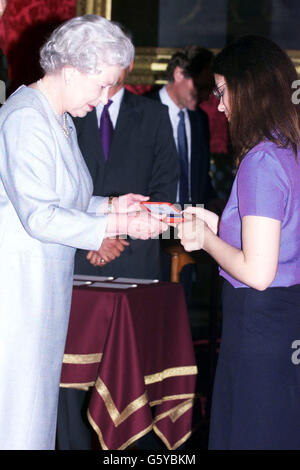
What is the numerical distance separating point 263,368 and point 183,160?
9.99 ft

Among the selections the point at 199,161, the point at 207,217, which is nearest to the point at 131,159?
the point at 207,217

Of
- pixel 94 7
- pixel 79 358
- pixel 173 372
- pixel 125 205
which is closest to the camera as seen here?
pixel 125 205

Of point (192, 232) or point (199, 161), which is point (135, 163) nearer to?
point (199, 161)

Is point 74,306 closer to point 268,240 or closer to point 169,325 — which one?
point 169,325

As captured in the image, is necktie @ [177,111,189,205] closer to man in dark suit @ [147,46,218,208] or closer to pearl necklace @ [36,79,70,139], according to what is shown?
man in dark suit @ [147,46,218,208]

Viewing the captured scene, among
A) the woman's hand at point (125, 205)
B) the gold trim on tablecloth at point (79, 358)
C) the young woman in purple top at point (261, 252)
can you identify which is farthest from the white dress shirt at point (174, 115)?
the young woman in purple top at point (261, 252)

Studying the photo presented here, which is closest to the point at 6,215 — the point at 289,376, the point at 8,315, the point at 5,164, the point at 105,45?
the point at 5,164

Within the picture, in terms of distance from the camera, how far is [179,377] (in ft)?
11.2

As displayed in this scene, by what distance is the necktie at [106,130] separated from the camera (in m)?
3.99

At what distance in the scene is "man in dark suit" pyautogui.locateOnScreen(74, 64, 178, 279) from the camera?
3945 millimetres

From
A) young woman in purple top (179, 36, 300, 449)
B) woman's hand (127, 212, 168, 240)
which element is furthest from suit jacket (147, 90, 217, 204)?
young woman in purple top (179, 36, 300, 449)

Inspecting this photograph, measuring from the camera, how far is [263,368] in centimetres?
231

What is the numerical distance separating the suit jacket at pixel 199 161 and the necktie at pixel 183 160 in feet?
0.23

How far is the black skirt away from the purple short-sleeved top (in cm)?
9
